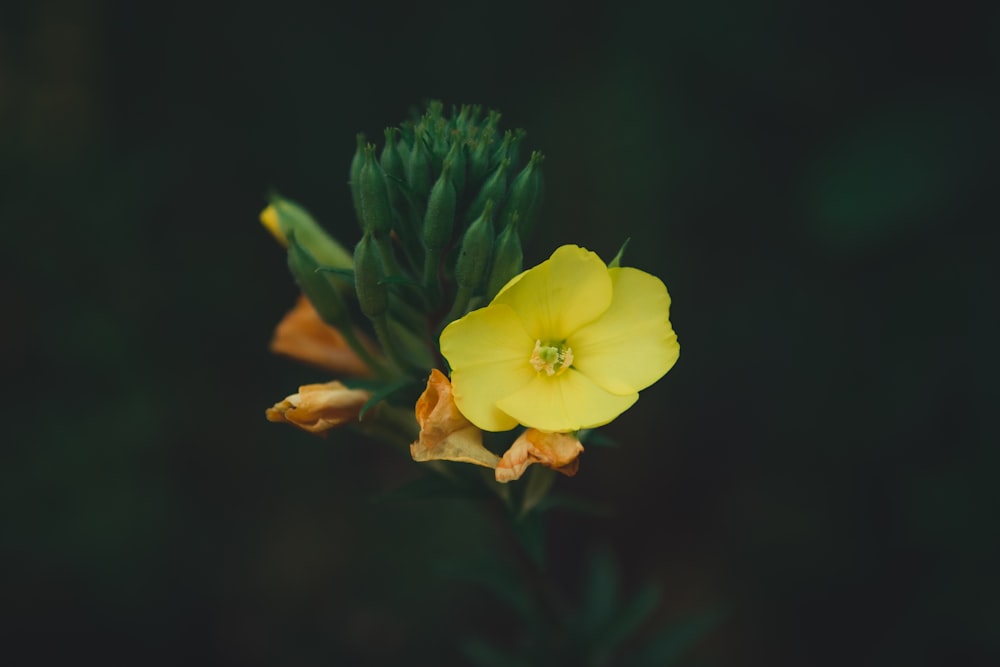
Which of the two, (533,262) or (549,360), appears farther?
(533,262)

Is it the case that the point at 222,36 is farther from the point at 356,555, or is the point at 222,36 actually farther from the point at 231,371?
the point at 356,555

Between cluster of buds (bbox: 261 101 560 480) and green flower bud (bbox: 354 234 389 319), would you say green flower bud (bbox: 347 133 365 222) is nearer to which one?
cluster of buds (bbox: 261 101 560 480)

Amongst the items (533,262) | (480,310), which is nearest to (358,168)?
(480,310)

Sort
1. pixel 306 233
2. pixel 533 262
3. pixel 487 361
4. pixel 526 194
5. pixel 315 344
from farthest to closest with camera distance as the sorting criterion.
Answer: pixel 533 262, pixel 315 344, pixel 306 233, pixel 526 194, pixel 487 361

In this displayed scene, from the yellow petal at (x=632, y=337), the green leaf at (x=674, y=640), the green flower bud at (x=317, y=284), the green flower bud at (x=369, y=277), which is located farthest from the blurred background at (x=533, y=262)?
the green flower bud at (x=369, y=277)

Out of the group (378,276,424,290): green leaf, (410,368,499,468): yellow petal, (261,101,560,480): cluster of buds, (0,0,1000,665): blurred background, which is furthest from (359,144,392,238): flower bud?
(0,0,1000,665): blurred background

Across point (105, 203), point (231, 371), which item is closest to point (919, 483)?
point (231, 371)

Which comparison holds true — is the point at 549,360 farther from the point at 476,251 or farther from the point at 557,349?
the point at 476,251

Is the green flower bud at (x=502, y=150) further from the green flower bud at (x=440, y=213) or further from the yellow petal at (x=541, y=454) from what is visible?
the yellow petal at (x=541, y=454)
